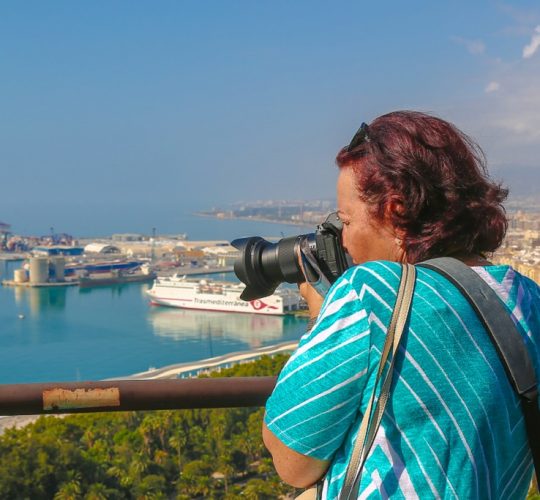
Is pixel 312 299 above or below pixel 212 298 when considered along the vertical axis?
above

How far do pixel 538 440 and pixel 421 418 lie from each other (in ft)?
0.25

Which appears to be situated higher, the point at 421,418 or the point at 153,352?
the point at 421,418

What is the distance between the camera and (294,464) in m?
0.39

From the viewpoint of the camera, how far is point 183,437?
22.9ft

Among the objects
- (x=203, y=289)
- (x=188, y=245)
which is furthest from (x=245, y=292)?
(x=188, y=245)

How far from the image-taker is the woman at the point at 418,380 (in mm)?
359

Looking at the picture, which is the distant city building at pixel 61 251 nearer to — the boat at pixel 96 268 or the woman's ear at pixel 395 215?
the boat at pixel 96 268

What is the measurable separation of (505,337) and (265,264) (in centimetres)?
24

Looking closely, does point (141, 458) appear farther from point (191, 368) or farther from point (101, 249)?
point (101, 249)

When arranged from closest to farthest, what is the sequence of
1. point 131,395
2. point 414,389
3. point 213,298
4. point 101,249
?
point 414,389 < point 131,395 < point 213,298 < point 101,249

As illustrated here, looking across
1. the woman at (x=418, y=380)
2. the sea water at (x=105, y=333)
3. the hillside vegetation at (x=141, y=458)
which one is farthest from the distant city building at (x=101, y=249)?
the woman at (x=418, y=380)

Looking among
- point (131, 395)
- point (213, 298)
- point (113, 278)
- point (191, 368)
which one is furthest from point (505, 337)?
point (113, 278)

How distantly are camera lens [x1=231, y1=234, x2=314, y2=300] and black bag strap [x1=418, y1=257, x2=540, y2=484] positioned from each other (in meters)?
0.19

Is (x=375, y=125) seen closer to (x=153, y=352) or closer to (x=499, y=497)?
(x=499, y=497)
